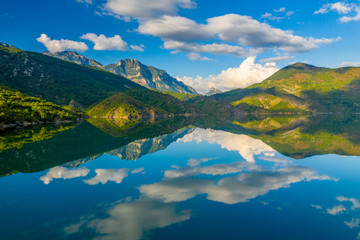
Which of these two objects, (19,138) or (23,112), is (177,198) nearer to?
(19,138)

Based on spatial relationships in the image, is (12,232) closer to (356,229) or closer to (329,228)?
(329,228)

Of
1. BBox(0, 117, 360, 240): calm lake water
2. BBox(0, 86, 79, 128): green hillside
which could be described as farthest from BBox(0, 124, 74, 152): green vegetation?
BBox(0, 86, 79, 128): green hillside

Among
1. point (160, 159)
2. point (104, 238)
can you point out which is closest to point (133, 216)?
point (104, 238)

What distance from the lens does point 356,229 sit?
62.2 ft

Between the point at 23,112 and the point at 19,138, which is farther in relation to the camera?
the point at 23,112

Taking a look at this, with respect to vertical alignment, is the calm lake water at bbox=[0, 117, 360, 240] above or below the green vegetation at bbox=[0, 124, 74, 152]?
below

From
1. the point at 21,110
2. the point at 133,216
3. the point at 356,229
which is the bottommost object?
the point at 356,229

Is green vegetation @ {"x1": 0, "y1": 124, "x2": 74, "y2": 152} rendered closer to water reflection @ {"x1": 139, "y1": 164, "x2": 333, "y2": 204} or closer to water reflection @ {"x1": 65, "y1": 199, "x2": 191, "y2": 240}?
water reflection @ {"x1": 139, "y1": 164, "x2": 333, "y2": 204}

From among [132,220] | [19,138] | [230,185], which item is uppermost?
[19,138]

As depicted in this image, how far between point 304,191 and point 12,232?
32.6 metres

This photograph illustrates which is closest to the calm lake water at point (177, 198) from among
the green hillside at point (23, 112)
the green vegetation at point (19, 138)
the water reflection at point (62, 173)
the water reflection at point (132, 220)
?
the water reflection at point (132, 220)

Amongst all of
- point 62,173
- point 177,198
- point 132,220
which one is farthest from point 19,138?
point 132,220

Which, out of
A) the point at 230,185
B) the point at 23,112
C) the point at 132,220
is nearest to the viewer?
the point at 132,220

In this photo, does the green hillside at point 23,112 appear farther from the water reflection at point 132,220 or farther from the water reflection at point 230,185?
the water reflection at point 132,220
